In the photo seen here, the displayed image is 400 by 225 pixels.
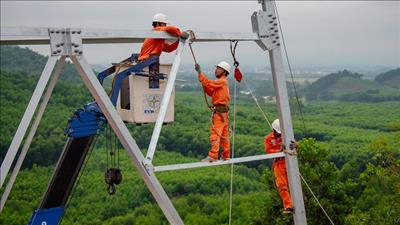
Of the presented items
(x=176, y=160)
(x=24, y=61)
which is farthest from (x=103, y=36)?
(x=24, y=61)

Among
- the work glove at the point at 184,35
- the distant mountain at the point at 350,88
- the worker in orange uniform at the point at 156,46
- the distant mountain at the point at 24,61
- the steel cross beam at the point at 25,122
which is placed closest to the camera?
the steel cross beam at the point at 25,122

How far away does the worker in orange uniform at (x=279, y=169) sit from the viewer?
27.7 feet

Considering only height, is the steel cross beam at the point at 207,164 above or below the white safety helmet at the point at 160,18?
below

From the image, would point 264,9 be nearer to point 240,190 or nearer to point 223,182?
point 240,190

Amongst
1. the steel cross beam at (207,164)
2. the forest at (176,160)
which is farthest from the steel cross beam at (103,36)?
the forest at (176,160)

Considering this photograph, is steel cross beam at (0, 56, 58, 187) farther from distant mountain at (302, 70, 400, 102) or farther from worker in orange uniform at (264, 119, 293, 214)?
distant mountain at (302, 70, 400, 102)

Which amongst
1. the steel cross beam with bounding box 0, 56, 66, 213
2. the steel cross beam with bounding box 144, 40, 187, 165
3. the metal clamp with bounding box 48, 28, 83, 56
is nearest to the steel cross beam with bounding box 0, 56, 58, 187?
the metal clamp with bounding box 48, 28, 83, 56

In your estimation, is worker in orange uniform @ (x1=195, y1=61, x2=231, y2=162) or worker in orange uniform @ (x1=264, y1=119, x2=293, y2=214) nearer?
worker in orange uniform @ (x1=195, y1=61, x2=231, y2=162)

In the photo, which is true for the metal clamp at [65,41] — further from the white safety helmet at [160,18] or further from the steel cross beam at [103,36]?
the white safety helmet at [160,18]

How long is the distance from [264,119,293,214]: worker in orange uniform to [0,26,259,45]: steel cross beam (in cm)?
183

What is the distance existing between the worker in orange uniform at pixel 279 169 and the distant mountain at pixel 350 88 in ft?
305

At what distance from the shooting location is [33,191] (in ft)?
200

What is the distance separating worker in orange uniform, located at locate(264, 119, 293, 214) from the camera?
8.45m

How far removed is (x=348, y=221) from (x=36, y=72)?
264ft
